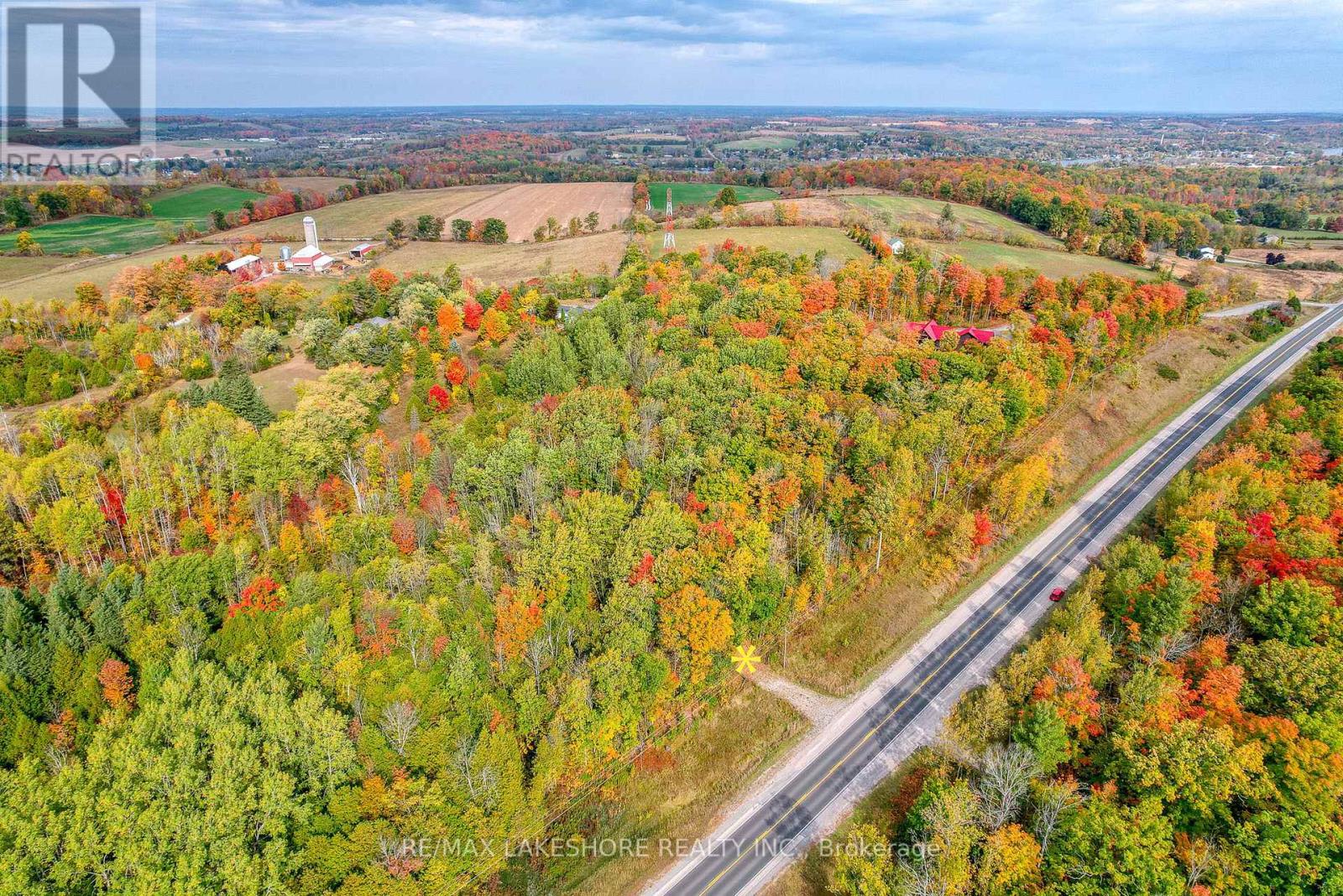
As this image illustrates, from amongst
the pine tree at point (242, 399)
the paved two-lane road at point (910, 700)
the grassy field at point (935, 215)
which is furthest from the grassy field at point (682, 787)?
the grassy field at point (935, 215)

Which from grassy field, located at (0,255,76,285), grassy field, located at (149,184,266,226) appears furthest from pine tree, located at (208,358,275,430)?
grassy field, located at (149,184,266,226)

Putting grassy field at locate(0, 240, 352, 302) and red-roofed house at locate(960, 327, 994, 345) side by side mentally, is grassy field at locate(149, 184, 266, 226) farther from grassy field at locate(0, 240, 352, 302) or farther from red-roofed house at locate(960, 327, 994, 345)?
red-roofed house at locate(960, 327, 994, 345)

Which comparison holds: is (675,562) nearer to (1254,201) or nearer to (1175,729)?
(1175,729)

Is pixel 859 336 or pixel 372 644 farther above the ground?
pixel 859 336

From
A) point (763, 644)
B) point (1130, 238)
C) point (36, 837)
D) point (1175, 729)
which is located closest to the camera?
point (36, 837)

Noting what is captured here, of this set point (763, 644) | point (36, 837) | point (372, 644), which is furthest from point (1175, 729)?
point (36, 837)

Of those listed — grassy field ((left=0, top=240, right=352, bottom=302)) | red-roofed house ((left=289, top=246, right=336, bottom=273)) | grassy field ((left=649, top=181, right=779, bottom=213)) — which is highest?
grassy field ((left=649, top=181, right=779, bottom=213))

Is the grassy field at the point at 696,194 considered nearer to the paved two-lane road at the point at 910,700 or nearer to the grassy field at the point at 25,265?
the grassy field at the point at 25,265
